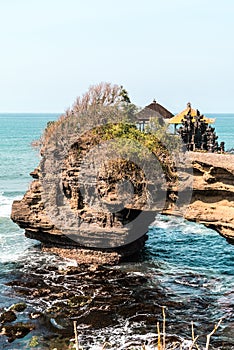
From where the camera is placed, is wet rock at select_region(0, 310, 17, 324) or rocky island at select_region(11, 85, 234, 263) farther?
rocky island at select_region(11, 85, 234, 263)

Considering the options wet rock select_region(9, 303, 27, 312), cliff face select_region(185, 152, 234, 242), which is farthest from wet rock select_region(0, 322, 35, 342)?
cliff face select_region(185, 152, 234, 242)

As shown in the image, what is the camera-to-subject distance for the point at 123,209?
23.3 metres

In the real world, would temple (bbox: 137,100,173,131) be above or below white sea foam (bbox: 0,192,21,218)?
above

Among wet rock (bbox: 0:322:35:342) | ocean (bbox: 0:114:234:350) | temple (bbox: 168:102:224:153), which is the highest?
temple (bbox: 168:102:224:153)

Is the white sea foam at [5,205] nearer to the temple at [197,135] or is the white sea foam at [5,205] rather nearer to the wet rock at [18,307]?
the wet rock at [18,307]

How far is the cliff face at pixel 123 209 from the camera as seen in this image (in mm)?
19703

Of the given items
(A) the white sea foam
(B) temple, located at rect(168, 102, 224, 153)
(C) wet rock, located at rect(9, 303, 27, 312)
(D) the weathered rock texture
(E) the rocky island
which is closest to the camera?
(C) wet rock, located at rect(9, 303, 27, 312)

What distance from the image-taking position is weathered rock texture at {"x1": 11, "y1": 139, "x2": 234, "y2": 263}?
19672 millimetres

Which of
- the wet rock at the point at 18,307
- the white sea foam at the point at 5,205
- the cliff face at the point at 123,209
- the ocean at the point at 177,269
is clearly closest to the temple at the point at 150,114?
the cliff face at the point at 123,209

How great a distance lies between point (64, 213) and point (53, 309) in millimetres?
7119

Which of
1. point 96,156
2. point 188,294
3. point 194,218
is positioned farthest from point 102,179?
point 188,294

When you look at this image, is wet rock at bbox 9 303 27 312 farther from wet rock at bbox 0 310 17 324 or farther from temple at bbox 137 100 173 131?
temple at bbox 137 100 173 131

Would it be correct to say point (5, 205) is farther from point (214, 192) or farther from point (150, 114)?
point (214, 192)

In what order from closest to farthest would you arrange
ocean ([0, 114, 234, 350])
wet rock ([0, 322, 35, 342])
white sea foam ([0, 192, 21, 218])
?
wet rock ([0, 322, 35, 342]) < ocean ([0, 114, 234, 350]) < white sea foam ([0, 192, 21, 218])
